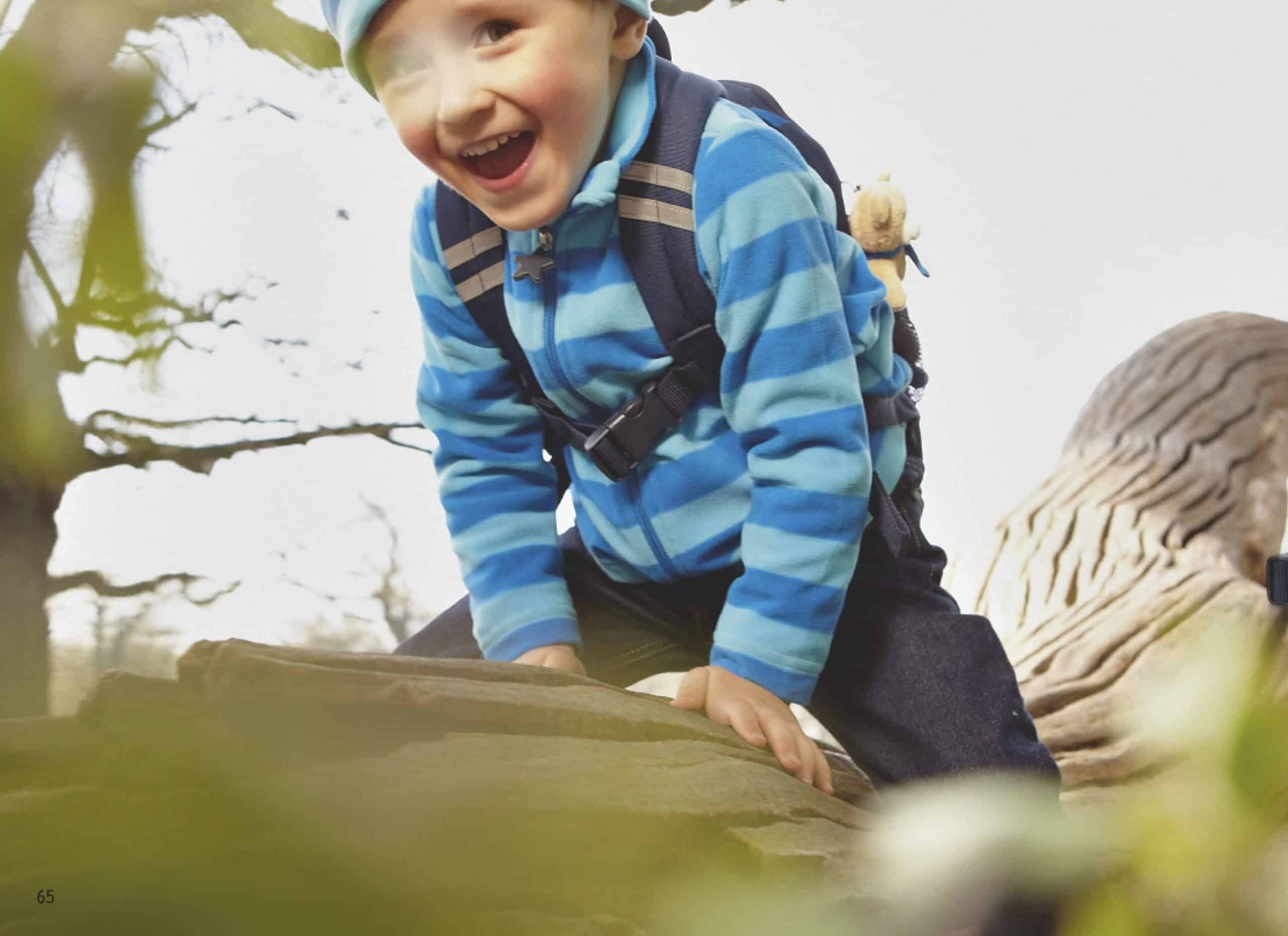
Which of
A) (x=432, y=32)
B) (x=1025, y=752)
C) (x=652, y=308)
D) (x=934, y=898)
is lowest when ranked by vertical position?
(x=1025, y=752)

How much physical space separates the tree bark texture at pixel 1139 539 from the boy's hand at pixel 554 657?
0.31 m

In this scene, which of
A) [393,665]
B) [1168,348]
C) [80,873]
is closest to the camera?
[80,873]

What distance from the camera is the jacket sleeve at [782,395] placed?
0.53 meters

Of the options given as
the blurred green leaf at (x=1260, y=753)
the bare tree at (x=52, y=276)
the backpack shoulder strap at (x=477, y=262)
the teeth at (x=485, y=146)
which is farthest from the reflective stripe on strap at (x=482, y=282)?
the blurred green leaf at (x=1260, y=753)

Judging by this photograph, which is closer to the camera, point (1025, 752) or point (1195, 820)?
point (1195, 820)

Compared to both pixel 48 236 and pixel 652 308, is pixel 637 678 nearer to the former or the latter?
pixel 652 308

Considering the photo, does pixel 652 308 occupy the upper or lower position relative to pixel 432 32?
lower

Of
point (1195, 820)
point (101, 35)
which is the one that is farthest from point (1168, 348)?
point (101, 35)

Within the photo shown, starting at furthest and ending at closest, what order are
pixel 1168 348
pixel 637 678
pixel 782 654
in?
pixel 1168 348 → pixel 637 678 → pixel 782 654

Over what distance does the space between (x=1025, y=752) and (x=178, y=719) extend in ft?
1.77

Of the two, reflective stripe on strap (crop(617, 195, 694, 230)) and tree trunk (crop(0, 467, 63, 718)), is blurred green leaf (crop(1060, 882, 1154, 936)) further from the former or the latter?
reflective stripe on strap (crop(617, 195, 694, 230))

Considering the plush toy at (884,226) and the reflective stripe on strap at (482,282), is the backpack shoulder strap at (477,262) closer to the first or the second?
the reflective stripe on strap at (482,282)

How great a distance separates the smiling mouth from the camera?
0.50 meters

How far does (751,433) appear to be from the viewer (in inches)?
21.8
